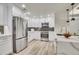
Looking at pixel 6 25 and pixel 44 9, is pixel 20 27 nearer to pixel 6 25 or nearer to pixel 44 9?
pixel 6 25

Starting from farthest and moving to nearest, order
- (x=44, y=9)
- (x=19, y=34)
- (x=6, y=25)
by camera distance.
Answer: (x=6, y=25)
(x=19, y=34)
(x=44, y=9)

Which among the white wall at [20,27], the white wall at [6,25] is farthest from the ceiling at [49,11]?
the white wall at [6,25]

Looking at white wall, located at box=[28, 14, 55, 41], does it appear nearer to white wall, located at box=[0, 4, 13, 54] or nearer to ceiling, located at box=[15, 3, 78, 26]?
ceiling, located at box=[15, 3, 78, 26]

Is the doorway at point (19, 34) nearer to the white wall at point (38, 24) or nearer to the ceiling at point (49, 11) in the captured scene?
the white wall at point (38, 24)

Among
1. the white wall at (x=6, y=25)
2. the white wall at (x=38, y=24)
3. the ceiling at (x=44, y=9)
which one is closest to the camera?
the ceiling at (x=44, y=9)

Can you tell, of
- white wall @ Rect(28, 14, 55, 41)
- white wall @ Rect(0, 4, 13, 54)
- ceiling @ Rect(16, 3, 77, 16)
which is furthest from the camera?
white wall @ Rect(0, 4, 13, 54)

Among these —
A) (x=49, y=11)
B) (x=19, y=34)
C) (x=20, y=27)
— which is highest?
(x=49, y=11)

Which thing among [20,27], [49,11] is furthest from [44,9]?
[20,27]

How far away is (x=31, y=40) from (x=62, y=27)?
938mm

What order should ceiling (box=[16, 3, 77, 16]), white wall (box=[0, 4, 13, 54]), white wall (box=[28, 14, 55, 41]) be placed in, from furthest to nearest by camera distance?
white wall (box=[0, 4, 13, 54]) → white wall (box=[28, 14, 55, 41]) → ceiling (box=[16, 3, 77, 16])

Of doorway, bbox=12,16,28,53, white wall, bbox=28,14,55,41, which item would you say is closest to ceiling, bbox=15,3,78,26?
white wall, bbox=28,14,55,41

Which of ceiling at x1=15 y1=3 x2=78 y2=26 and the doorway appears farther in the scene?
the doorway
